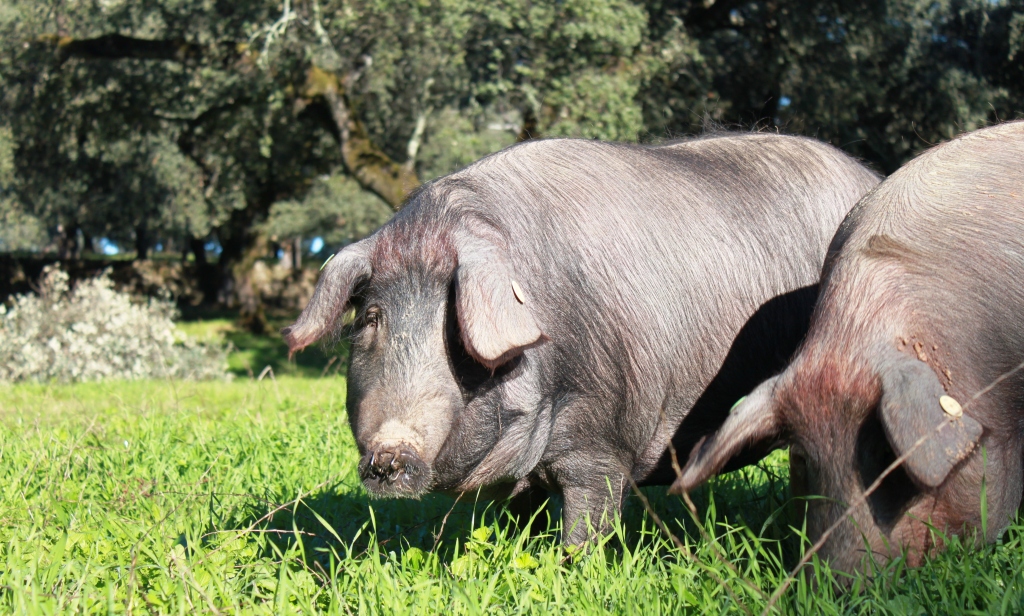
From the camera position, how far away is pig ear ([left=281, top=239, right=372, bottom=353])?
3410 mm

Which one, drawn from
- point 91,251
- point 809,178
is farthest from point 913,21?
point 91,251

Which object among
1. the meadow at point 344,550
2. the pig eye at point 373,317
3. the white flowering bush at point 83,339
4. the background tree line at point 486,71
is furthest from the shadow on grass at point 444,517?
the white flowering bush at point 83,339

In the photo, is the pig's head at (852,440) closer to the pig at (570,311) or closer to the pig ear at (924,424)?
the pig ear at (924,424)

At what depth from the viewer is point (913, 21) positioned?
15758mm

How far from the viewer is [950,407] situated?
8.60 feet

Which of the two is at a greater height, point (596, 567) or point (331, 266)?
point (331, 266)

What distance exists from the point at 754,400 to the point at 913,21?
14944 millimetres

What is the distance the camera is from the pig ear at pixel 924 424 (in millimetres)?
2545

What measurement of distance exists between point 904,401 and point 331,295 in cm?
191

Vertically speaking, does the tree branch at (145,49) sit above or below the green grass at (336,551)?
above

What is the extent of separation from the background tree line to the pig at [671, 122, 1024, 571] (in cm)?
927

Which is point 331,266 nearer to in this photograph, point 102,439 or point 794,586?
point 794,586

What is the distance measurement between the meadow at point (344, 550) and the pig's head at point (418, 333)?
1.47ft

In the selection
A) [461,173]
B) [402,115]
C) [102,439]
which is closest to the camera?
[461,173]
